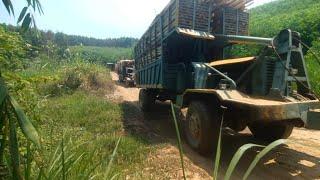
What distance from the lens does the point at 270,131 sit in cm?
703

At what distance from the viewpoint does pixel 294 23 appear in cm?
2217

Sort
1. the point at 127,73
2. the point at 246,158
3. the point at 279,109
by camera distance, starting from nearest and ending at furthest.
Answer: the point at 279,109 → the point at 246,158 → the point at 127,73

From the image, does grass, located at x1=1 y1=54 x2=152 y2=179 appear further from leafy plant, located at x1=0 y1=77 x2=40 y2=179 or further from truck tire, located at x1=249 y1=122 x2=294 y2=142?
truck tire, located at x1=249 y1=122 x2=294 y2=142

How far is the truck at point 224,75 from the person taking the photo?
5.52 m

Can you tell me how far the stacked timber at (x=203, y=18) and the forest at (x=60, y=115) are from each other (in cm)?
179

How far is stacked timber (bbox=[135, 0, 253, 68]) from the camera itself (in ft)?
25.3

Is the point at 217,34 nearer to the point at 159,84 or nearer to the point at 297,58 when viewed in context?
the point at 159,84

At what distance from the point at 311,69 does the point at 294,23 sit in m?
10.9

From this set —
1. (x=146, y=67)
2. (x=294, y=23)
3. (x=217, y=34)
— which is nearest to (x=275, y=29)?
(x=294, y=23)

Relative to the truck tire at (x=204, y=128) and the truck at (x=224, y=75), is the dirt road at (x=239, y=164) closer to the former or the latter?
the truck tire at (x=204, y=128)

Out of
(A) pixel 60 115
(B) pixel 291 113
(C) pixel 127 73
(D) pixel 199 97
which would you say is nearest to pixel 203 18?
(D) pixel 199 97

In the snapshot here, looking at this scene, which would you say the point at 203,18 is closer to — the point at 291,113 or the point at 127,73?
the point at 291,113

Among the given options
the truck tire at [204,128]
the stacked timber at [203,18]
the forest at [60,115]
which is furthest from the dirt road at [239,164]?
the stacked timber at [203,18]

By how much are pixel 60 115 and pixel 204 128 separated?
4246 mm
